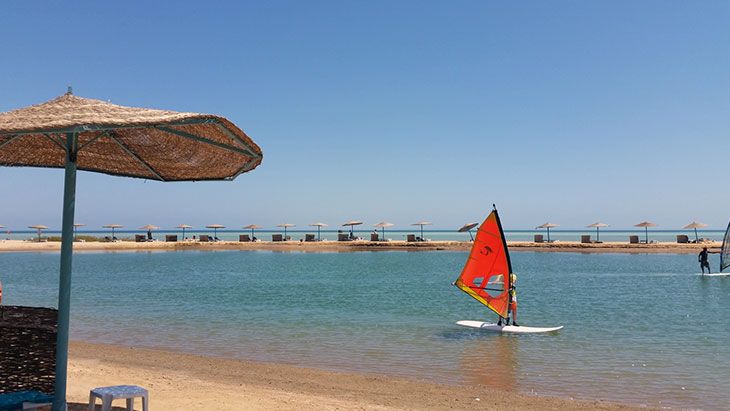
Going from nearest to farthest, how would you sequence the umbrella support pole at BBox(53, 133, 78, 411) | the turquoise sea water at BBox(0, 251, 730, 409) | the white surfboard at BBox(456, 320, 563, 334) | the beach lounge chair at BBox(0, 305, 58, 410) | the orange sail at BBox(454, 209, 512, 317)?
the umbrella support pole at BBox(53, 133, 78, 411), the beach lounge chair at BBox(0, 305, 58, 410), the turquoise sea water at BBox(0, 251, 730, 409), the white surfboard at BBox(456, 320, 563, 334), the orange sail at BBox(454, 209, 512, 317)

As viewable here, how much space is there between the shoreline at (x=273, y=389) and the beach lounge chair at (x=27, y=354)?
1.16 meters

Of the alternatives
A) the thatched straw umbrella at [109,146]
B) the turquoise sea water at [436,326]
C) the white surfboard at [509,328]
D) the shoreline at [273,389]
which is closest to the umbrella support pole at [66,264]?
the thatched straw umbrella at [109,146]

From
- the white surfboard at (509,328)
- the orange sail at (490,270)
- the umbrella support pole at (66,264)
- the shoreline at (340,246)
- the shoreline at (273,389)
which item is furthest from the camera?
the shoreline at (340,246)

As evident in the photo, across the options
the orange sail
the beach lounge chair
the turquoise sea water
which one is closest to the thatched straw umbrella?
the beach lounge chair

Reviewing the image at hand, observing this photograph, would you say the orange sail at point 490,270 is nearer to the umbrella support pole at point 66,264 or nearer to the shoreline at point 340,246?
the umbrella support pole at point 66,264

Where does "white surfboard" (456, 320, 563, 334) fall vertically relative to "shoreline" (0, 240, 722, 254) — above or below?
below

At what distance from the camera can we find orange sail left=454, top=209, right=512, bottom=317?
14.9 meters

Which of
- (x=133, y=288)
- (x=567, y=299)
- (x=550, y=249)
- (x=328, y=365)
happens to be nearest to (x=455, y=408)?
(x=328, y=365)

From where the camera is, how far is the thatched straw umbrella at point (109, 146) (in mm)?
4398

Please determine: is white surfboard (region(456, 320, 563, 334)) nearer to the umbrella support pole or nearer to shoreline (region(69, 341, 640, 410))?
shoreline (region(69, 341, 640, 410))

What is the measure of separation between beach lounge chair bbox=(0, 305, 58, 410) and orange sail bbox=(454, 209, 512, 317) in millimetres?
10989

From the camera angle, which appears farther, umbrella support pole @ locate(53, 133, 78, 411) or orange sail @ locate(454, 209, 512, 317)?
orange sail @ locate(454, 209, 512, 317)

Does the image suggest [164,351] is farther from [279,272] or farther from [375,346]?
[279,272]

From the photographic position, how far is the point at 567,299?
2155 cm
